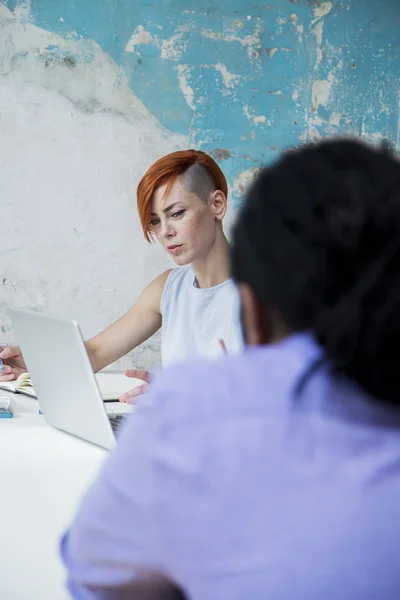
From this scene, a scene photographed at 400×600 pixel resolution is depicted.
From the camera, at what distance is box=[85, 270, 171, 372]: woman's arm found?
270 centimetres

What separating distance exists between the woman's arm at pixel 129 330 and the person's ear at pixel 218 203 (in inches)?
11.6

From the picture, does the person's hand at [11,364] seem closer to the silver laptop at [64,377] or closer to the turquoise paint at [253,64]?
the silver laptop at [64,377]

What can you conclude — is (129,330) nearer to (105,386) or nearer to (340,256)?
(105,386)

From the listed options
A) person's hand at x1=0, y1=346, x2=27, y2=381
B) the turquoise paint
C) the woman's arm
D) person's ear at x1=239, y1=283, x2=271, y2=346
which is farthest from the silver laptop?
the turquoise paint

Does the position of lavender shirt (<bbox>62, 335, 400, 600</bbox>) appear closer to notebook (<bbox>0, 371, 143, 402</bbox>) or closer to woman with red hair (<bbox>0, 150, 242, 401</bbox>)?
notebook (<bbox>0, 371, 143, 402</bbox>)

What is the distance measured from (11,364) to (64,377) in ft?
3.25

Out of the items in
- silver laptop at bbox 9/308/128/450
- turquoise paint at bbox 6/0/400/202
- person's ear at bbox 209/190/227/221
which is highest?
turquoise paint at bbox 6/0/400/202

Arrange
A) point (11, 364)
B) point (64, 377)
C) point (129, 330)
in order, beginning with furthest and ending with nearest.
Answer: point (129, 330)
point (11, 364)
point (64, 377)

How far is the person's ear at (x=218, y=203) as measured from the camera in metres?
2.63

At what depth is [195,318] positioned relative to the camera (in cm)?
262

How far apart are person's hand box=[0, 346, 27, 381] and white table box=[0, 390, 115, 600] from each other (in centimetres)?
79

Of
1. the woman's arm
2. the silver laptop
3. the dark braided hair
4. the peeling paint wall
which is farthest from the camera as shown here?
the peeling paint wall

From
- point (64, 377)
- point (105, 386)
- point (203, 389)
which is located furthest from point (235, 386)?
point (105, 386)

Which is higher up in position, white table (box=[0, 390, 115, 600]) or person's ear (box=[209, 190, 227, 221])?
person's ear (box=[209, 190, 227, 221])
